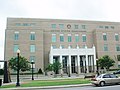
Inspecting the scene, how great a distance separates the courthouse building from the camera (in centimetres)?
6000

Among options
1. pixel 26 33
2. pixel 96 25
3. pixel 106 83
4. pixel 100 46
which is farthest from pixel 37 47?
pixel 106 83

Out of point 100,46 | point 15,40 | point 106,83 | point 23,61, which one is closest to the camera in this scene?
point 106,83

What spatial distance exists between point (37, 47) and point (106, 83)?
41.9 meters

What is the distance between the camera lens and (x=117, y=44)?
67812 mm

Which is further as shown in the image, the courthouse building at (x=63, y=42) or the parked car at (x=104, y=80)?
the courthouse building at (x=63, y=42)

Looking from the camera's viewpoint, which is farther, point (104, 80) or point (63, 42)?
point (63, 42)

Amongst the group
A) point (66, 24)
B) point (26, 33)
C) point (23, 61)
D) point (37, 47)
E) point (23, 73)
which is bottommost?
point (23, 73)

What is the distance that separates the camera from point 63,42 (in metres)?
66.6

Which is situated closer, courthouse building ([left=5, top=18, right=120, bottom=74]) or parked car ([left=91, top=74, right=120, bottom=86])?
parked car ([left=91, top=74, right=120, bottom=86])

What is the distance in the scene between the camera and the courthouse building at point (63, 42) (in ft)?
197

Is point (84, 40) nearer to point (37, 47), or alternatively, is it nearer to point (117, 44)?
point (117, 44)

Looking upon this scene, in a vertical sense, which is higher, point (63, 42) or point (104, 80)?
point (63, 42)

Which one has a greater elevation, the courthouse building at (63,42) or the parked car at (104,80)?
the courthouse building at (63,42)

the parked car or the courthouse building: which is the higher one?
A: the courthouse building
